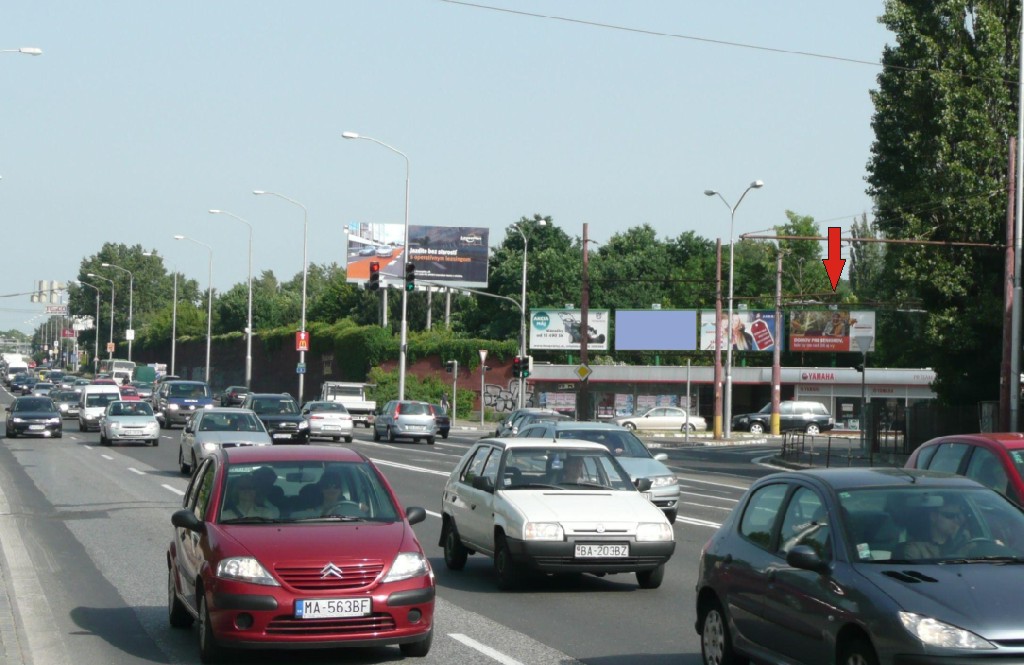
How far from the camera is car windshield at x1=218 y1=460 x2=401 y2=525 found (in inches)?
380

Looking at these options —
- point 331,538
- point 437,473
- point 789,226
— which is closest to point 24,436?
point 437,473

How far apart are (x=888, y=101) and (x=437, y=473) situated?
A: 61.6ft

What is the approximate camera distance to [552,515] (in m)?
12.6

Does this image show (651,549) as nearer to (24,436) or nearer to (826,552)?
(826,552)

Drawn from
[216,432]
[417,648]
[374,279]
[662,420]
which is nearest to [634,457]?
[417,648]

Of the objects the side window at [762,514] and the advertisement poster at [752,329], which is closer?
the side window at [762,514]

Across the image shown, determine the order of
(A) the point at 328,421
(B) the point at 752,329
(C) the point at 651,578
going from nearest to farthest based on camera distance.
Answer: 1. (C) the point at 651,578
2. (A) the point at 328,421
3. (B) the point at 752,329

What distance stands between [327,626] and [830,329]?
74.1 metres

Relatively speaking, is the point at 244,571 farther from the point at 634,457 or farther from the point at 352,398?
the point at 352,398

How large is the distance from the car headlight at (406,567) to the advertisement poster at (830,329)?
72.6 m

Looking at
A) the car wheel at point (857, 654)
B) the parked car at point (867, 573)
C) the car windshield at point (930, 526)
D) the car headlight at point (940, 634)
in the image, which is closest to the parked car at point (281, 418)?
the parked car at point (867, 573)

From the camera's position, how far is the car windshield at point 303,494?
9652mm

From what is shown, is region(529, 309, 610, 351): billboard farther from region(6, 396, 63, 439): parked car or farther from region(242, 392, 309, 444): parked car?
region(242, 392, 309, 444): parked car

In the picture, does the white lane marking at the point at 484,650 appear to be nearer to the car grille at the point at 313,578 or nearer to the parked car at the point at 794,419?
the car grille at the point at 313,578
